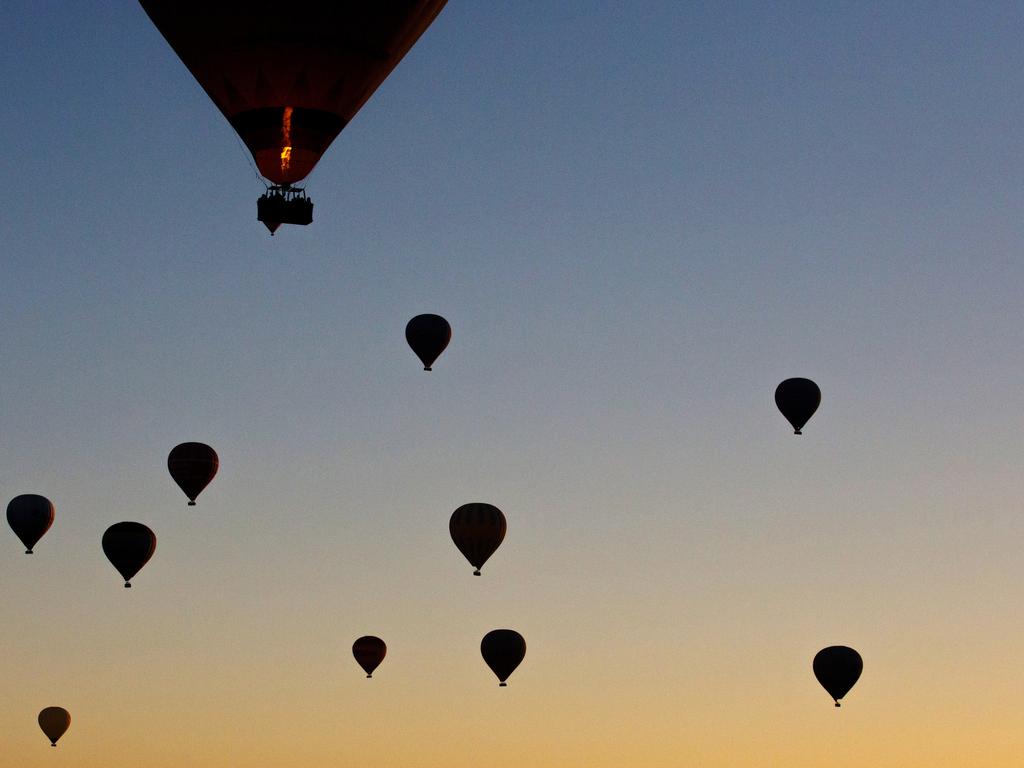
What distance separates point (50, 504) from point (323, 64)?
1780cm

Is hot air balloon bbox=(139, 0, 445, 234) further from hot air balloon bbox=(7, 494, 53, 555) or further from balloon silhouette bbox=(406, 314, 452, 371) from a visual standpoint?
hot air balloon bbox=(7, 494, 53, 555)

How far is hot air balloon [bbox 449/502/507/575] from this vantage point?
164 feet

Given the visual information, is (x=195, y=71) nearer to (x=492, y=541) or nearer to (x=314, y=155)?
(x=314, y=155)

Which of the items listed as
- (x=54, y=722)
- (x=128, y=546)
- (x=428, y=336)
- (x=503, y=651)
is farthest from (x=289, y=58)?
(x=54, y=722)

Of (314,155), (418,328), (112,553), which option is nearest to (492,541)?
(418,328)

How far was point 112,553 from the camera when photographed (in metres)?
51.7

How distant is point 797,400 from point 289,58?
15.9 m

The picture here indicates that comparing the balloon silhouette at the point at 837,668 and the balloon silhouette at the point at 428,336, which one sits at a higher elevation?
the balloon silhouette at the point at 428,336

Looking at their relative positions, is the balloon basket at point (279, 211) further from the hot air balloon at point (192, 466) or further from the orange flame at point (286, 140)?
the hot air balloon at point (192, 466)

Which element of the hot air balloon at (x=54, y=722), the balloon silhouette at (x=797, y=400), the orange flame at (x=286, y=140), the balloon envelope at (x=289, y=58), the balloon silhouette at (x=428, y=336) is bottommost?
the hot air balloon at (x=54, y=722)

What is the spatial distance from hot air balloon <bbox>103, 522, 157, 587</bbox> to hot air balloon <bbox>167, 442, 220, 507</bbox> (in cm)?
183

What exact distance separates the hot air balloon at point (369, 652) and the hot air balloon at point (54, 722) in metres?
7.64

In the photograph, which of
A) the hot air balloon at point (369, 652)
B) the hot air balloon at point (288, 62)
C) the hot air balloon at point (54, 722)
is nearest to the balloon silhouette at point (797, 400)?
the hot air balloon at point (369, 652)

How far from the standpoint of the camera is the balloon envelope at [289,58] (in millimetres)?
39656
